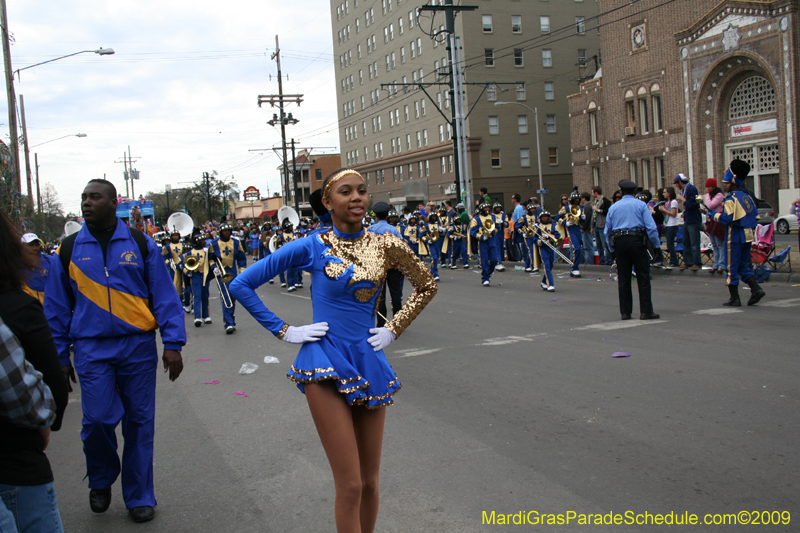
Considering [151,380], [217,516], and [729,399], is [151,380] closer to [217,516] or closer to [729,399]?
[217,516]

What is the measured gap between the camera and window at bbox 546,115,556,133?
60.9 metres

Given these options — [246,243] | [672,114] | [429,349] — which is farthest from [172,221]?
[672,114]

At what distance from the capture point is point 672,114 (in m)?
38.9

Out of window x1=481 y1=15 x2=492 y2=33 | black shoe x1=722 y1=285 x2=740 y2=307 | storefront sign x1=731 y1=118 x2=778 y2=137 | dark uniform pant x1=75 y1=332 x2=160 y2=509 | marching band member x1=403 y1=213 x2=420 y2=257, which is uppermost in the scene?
window x1=481 y1=15 x2=492 y2=33

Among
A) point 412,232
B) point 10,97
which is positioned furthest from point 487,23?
point 10,97

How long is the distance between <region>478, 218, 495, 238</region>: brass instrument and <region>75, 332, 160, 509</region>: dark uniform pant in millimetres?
12700

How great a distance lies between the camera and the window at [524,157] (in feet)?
198

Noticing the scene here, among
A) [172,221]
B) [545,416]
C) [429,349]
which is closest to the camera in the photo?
[545,416]

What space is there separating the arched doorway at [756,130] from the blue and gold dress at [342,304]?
35.2 metres

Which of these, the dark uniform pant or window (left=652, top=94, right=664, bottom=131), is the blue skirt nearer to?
the dark uniform pant

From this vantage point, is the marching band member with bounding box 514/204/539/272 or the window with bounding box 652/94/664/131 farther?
the window with bounding box 652/94/664/131

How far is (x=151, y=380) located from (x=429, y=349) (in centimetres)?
515

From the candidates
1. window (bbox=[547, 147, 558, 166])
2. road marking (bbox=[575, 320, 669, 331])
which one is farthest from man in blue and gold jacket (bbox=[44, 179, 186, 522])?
window (bbox=[547, 147, 558, 166])

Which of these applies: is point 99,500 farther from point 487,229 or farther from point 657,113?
point 657,113
